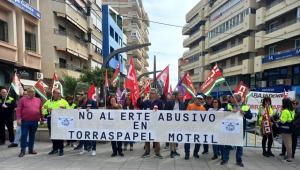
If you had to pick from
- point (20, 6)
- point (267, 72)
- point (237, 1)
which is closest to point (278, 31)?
point (267, 72)

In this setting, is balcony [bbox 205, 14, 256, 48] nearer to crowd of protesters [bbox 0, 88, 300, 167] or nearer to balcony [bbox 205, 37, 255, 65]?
balcony [bbox 205, 37, 255, 65]

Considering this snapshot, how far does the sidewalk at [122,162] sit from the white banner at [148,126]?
20.9 inches

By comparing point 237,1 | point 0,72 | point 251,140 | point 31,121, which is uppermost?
point 237,1

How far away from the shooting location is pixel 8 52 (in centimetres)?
2189

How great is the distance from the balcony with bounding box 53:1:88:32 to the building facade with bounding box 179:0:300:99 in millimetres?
20853

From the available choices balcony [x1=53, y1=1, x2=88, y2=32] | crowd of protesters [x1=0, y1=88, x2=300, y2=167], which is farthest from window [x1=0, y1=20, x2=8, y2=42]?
crowd of protesters [x1=0, y1=88, x2=300, y2=167]

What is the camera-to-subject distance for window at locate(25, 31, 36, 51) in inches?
1009

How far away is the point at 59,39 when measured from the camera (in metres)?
33.1

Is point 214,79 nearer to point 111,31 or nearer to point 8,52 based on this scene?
point 8,52

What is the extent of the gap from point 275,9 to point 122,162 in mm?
34132

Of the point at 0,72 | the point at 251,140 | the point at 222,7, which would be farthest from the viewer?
the point at 222,7

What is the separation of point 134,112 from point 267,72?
1406 inches

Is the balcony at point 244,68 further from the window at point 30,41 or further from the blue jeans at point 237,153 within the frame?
the blue jeans at point 237,153

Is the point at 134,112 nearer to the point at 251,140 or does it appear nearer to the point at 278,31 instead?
the point at 251,140
